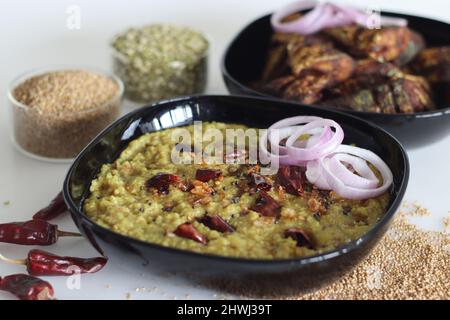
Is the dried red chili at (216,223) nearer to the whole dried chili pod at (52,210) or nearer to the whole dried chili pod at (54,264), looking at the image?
the whole dried chili pod at (54,264)

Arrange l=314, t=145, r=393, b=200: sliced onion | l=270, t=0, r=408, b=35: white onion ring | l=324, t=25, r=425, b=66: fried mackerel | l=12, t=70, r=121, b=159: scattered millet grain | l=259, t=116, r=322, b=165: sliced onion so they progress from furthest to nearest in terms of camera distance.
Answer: l=270, t=0, r=408, b=35: white onion ring → l=324, t=25, r=425, b=66: fried mackerel → l=12, t=70, r=121, b=159: scattered millet grain → l=259, t=116, r=322, b=165: sliced onion → l=314, t=145, r=393, b=200: sliced onion

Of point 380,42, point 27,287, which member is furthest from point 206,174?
point 380,42

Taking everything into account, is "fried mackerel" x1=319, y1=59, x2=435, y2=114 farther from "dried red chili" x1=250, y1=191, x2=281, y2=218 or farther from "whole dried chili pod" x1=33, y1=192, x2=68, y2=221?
"whole dried chili pod" x1=33, y1=192, x2=68, y2=221

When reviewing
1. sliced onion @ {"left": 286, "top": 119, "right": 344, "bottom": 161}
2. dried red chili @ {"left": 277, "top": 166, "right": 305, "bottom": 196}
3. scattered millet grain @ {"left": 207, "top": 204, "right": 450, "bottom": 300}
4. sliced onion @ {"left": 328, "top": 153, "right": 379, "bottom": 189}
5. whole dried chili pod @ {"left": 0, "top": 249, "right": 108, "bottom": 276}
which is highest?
sliced onion @ {"left": 286, "top": 119, "right": 344, "bottom": 161}

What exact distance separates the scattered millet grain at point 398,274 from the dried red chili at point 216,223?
0.24m

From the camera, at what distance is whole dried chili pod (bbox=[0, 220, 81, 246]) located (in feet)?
11.5

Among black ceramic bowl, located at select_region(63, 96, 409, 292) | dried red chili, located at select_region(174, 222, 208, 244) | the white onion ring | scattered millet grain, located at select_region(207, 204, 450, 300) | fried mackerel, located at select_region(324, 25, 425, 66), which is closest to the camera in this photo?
black ceramic bowl, located at select_region(63, 96, 409, 292)

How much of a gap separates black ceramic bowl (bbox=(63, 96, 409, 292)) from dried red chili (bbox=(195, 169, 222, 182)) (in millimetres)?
515

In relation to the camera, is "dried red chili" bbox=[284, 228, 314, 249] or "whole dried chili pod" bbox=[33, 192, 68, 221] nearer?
"dried red chili" bbox=[284, 228, 314, 249]

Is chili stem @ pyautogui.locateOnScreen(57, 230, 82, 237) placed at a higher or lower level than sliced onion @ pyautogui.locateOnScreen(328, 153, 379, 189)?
lower

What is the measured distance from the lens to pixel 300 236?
10.4ft

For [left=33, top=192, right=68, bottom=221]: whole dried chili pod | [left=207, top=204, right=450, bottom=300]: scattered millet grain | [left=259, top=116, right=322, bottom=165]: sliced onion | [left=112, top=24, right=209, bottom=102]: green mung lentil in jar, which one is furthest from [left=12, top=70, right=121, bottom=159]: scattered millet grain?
[left=207, top=204, right=450, bottom=300]: scattered millet grain

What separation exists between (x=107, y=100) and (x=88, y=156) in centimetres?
83

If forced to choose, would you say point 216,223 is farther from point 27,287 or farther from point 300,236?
point 27,287
